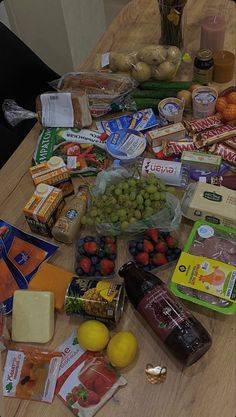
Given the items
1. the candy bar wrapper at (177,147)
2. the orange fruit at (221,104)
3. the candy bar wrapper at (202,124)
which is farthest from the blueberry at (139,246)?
the orange fruit at (221,104)

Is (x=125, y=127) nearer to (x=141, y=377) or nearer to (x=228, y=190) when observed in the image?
(x=228, y=190)

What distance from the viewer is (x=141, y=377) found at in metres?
0.83

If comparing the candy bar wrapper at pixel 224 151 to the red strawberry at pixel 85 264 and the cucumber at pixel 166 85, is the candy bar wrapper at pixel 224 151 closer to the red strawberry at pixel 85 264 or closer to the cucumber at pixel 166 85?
the cucumber at pixel 166 85

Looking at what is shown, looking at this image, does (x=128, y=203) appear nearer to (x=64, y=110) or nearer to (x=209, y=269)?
(x=209, y=269)

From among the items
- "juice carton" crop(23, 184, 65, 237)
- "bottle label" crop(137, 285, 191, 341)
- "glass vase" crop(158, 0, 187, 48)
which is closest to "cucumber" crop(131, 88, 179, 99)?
"glass vase" crop(158, 0, 187, 48)

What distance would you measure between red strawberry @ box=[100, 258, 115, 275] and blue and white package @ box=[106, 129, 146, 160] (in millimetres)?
350

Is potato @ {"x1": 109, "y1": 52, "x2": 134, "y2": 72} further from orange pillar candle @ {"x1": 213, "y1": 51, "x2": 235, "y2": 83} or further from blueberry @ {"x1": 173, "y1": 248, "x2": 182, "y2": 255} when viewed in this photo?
blueberry @ {"x1": 173, "y1": 248, "x2": 182, "y2": 255}

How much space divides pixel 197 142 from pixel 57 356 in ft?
2.25

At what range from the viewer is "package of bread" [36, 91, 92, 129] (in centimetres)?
130

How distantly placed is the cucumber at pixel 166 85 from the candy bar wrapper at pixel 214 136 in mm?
216

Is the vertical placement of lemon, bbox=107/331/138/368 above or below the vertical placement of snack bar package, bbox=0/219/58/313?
below

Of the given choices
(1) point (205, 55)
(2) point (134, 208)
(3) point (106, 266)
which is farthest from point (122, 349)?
(1) point (205, 55)

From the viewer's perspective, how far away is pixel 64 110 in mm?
1309

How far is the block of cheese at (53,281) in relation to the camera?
94 cm
